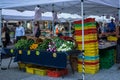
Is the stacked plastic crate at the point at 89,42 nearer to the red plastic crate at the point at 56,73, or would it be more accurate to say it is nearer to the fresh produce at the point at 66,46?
the fresh produce at the point at 66,46

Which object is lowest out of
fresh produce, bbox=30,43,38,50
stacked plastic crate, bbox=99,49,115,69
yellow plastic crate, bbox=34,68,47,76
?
yellow plastic crate, bbox=34,68,47,76

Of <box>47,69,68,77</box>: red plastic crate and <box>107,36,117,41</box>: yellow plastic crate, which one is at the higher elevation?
<box>107,36,117,41</box>: yellow plastic crate

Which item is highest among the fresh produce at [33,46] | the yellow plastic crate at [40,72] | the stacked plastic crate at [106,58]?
the fresh produce at [33,46]

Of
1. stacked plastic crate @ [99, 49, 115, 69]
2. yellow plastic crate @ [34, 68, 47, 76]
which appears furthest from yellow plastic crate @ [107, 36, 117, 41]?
yellow plastic crate @ [34, 68, 47, 76]

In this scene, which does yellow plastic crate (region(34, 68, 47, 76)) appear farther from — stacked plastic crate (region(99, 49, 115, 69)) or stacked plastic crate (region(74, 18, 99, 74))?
stacked plastic crate (region(99, 49, 115, 69))

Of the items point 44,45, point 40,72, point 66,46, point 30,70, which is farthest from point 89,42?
point 30,70

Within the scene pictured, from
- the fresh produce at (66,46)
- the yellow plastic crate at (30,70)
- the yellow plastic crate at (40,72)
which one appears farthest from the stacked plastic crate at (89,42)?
the yellow plastic crate at (30,70)

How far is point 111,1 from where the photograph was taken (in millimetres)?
9234

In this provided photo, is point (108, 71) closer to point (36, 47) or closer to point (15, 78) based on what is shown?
point (36, 47)

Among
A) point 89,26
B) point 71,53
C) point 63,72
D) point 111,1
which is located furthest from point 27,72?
point 111,1

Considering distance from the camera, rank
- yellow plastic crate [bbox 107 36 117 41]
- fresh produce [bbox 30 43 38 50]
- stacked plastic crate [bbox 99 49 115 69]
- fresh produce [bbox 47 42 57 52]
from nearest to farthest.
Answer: fresh produce [bbox 47 42 57 52] → fresh produce [bbox 30 43 38 50] → stacked plastic crate [bbox 99 49 115 69] → yellow plastic crate [bbox 107 36 117 41]

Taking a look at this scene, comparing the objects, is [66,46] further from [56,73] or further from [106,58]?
[106,58]

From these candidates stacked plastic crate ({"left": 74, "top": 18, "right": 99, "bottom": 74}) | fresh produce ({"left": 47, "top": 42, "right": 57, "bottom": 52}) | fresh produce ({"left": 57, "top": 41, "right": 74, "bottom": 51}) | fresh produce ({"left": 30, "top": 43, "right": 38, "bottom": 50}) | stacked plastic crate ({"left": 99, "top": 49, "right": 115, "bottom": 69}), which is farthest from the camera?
stacked plastic crate ({"left": 99, "top": 49, "right": 115, "bottom": 69})

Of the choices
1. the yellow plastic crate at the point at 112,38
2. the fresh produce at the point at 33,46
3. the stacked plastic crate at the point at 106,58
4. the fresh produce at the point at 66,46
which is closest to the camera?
the fresh produce at the point at 66,46
